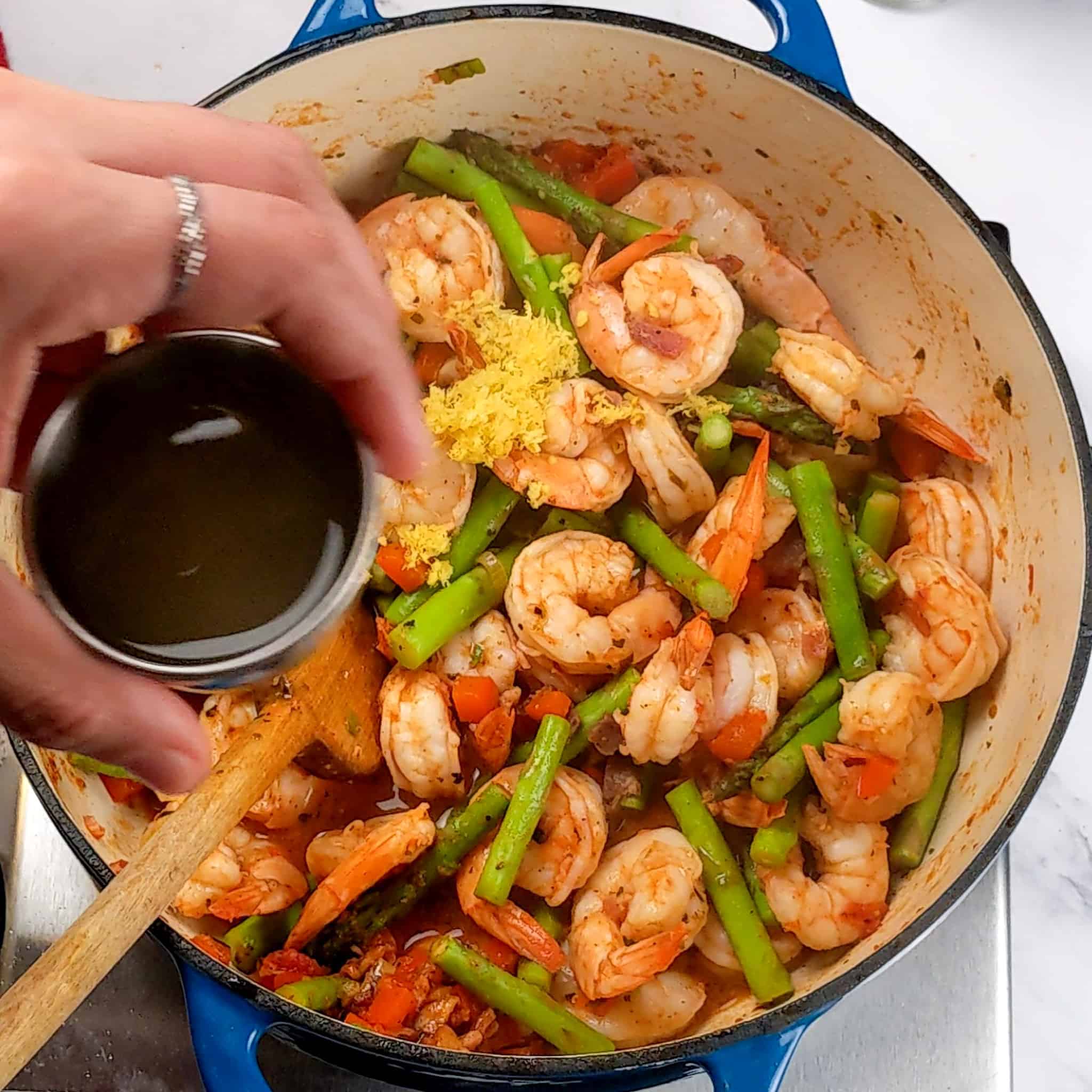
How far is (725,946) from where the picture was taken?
1.44 m

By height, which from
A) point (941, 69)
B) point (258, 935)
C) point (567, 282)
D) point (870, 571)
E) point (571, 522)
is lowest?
point (258, 935)

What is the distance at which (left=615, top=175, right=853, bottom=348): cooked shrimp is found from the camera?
1.72m

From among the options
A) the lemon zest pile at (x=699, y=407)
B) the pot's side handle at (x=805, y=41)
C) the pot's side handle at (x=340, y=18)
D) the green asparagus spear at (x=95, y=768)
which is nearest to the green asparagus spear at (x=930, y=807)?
the lemon zest pile at (x=699, y=407)

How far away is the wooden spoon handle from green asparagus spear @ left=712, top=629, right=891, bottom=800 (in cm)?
55

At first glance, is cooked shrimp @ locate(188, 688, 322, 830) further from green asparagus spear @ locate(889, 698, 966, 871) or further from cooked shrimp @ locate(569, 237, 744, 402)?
green asparagus spear @ locate(889, 698, 966, 871)

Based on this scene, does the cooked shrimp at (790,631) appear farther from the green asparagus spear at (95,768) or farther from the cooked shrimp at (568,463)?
the green asparagus spear at (95,768)

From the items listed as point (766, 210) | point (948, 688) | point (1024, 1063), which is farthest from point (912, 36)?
point (1024, 1063)

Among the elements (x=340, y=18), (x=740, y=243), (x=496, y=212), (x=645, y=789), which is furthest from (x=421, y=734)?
(x=340, y=18)

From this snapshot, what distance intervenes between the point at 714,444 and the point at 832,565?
0.74 ft

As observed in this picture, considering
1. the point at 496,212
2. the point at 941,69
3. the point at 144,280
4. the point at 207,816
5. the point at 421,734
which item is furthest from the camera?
the point at 941,69

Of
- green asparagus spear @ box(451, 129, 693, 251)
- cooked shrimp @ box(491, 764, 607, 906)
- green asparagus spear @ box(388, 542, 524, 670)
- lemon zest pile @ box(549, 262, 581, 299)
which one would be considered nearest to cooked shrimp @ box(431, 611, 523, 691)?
green asparagus spear @ box(388, 542, 524, 670)

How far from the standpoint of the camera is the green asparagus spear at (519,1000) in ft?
4.42

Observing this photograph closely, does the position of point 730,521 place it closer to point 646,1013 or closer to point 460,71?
point 646,1013

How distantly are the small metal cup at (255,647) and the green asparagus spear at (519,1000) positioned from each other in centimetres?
46
